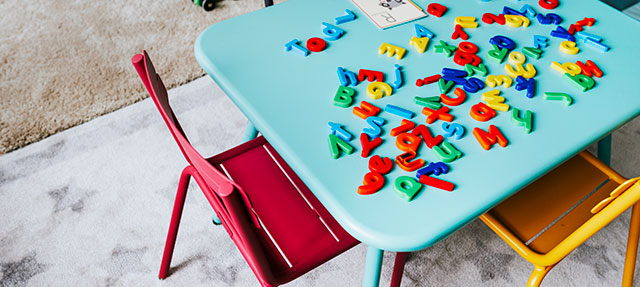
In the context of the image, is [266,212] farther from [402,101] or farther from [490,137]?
[490,137]

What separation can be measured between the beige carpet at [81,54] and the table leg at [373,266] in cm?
142

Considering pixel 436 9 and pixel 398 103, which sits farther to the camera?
pixel 436 9

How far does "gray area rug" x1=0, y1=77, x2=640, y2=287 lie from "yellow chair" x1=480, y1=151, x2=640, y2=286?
1.21ft

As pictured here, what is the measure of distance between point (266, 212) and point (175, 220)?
12.4 inches

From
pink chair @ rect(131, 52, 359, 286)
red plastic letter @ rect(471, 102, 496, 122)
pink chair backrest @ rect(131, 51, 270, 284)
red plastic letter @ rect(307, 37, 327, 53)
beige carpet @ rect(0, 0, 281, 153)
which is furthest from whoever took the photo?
beige carpet @ rect(0, 0, 281, 153)

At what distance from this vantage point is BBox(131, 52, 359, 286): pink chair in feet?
2.95

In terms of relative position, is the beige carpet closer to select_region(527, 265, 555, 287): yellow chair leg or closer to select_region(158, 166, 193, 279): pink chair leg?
select_region(158, 166, 193, 279): pink chair leg

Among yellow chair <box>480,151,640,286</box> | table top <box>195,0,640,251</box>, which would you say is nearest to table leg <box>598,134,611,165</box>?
yellow chair <box>480,151,640,286</box>

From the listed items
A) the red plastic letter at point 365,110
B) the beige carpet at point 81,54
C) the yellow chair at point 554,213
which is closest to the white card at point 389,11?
the red plastic letter at point 365,110

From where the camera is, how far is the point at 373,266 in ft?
3.38

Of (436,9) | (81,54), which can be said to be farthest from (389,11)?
(81,54)

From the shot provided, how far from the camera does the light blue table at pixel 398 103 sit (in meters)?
0.85

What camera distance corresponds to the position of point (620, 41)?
1.23 m

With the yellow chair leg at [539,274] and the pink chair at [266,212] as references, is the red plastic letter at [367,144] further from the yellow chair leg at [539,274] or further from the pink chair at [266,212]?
the yellow chair leg at [539,274]
